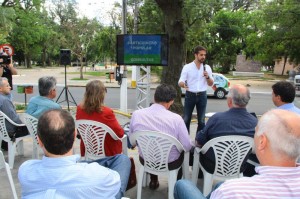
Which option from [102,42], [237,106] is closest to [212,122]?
[237,106]

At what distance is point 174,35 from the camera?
27.0ft

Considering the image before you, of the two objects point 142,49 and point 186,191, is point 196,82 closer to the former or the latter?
point 142,49

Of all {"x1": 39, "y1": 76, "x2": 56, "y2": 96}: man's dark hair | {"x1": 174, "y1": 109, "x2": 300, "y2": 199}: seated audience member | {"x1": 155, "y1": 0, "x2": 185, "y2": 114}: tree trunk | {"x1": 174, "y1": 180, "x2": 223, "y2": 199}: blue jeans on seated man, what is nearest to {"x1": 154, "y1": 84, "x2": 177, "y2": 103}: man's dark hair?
{"x1": 174, "y1": 180, "x2": 223, "y2": 199}: blue jeans on seated man

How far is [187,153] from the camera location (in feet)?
11.6

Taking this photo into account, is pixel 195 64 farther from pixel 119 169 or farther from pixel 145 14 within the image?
pixel 145 14

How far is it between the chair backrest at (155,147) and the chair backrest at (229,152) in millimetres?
365

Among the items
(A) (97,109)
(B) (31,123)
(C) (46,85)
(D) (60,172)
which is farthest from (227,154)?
(B) (31,123)

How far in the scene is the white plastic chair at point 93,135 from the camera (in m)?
3.66

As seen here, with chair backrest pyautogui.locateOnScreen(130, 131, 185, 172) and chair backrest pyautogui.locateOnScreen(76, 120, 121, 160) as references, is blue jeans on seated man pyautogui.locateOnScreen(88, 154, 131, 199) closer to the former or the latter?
chair backrest pyautogui.locateOnScreen(130, 131, 185, 172)

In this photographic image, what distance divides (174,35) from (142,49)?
1.07m

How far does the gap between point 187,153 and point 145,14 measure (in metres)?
22.0

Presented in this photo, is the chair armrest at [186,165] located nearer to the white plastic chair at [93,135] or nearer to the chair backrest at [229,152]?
the chair backrest at [229,152]

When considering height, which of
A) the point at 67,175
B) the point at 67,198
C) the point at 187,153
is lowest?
the point at 187,153

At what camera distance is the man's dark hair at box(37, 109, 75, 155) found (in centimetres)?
180
